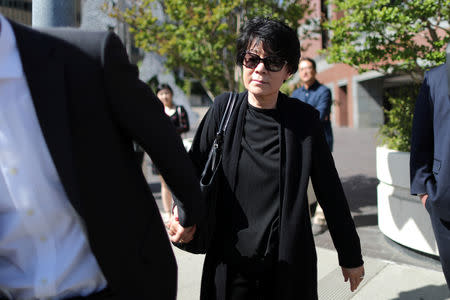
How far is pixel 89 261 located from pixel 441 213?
1735 mm

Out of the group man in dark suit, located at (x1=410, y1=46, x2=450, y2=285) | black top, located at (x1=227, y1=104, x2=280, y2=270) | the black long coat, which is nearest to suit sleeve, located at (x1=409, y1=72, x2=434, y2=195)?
man in dark suit, located at (x1=410, y1=46, x2=450, y2=285)

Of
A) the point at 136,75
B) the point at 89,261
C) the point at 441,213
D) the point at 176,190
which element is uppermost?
the point at 136,75

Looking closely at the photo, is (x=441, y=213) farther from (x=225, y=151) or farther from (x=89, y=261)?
(x=89, y=261)

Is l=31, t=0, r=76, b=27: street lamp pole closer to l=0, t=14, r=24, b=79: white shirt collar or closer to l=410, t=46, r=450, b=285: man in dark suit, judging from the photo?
l=0, t=14, r=24, b=79: white shirt collar

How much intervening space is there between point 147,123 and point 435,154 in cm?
170

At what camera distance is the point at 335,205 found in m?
2.07

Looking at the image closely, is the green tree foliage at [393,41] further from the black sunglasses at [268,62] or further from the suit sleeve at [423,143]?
the black sunglasses at [268,62]

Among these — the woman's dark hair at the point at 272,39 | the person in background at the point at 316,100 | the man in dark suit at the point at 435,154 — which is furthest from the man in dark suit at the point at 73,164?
the person in background at the point at 316,100

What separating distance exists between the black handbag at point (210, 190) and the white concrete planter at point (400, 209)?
8.81 feet

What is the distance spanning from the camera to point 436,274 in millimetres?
3717

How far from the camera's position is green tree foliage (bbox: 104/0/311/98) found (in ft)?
24.0

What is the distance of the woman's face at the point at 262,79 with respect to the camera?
2.11m

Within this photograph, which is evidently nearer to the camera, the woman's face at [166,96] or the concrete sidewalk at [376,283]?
the concrete sidewalk at [376,283]

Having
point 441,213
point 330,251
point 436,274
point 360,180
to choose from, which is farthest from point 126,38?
point 441,213
